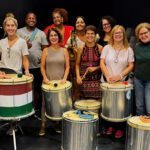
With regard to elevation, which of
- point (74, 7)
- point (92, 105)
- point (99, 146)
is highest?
point (74, 7)

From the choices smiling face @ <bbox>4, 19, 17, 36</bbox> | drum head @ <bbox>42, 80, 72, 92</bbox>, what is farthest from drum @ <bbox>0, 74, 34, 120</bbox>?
smiling face @ <bbox>4, 19, 17, 36</bbox>

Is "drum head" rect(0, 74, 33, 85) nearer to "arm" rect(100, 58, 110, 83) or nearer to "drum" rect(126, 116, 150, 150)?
"arm" rect(100, 58, 110, 83)

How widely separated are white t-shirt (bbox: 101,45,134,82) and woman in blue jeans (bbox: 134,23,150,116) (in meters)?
0.14

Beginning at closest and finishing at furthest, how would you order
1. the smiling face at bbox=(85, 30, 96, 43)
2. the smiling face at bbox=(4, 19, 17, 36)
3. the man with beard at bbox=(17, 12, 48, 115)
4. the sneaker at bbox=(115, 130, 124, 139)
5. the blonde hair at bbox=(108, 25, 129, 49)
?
the smiling face at bbox=(4, 19, 17, 36) < the blonde hair at bbox=(108, 25, 129, 49) < the smiling face at bbox=(85, 30, 96, 43) < the sneaker at bbox=(115, 130, 124, 139) < the man with beard at bbox=(17, 12, 48, 115)

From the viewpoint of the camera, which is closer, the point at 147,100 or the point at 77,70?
the point at 147,100

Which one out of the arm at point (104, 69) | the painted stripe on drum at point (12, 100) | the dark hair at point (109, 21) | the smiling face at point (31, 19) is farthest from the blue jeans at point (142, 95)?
the smiling face at point (31, 19)

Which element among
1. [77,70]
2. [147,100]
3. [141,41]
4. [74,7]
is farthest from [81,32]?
[74,7]

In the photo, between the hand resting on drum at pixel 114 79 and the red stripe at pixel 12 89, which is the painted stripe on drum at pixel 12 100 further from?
the hand resting on drum at pixel 114 79

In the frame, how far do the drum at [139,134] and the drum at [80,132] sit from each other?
0.37 metres

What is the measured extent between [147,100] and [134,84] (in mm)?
243

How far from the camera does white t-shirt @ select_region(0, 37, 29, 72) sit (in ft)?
13.6

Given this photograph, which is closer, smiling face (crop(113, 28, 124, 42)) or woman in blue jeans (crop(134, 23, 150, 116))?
woman in blue jeans (crop(134, 23, 150, 116))

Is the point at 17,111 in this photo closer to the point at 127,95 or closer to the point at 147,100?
the point at 127,95

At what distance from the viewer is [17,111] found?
12.3ft
